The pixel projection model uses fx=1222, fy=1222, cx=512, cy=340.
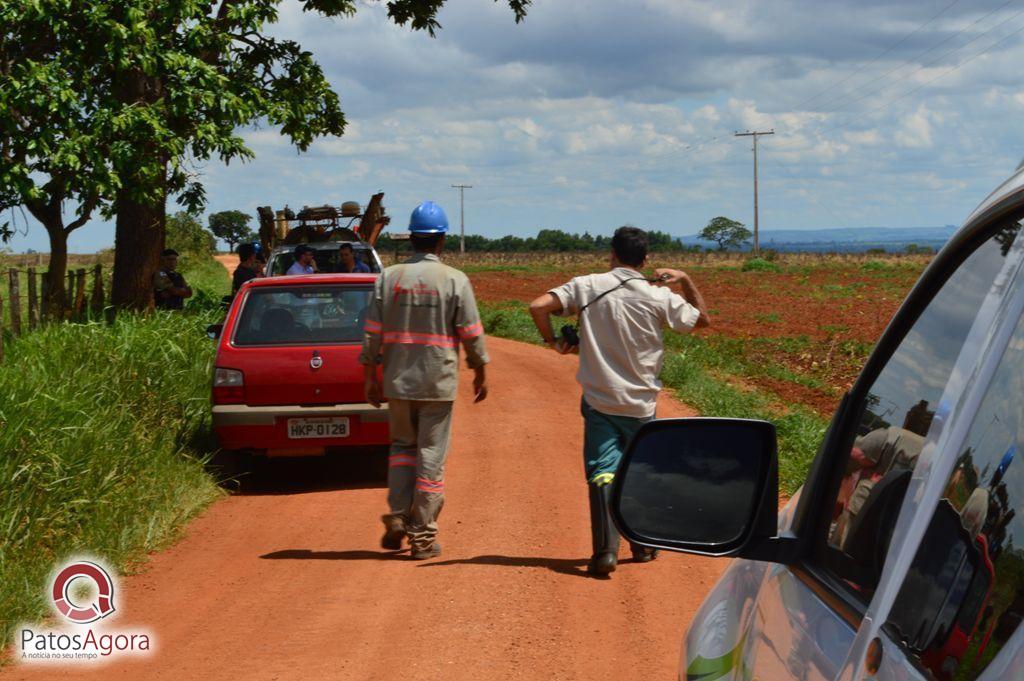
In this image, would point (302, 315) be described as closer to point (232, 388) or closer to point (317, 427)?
point (232, 388)

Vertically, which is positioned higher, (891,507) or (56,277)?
(56,277)

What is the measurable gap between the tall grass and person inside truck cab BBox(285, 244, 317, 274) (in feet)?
8.82

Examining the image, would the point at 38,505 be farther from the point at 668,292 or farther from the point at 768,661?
the point at 768,661

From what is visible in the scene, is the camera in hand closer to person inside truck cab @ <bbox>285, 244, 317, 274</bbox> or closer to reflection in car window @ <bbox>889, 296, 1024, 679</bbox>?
reflection in car window @ <bbox>889, 296, 1024, 679</bbox>

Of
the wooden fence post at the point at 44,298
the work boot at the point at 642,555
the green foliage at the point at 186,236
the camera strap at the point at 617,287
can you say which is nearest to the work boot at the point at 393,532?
the work boot at the point at 642,555

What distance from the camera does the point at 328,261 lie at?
15.6m

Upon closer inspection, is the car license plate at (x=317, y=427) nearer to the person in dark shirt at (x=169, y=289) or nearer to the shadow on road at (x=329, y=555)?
the shadow on road at (x=329, y=555)

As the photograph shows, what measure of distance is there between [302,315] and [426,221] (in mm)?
2692

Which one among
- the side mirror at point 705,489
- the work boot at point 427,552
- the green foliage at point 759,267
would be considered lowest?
the work boot at point 427,552

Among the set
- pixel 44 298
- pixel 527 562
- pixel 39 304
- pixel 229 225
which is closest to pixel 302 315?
pixel 527 562

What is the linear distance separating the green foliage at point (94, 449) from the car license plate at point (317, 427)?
77cm

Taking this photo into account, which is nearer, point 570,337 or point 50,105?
point 570,337

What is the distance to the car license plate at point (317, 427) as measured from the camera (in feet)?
30.8

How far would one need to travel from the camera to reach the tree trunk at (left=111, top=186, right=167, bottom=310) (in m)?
16.4
